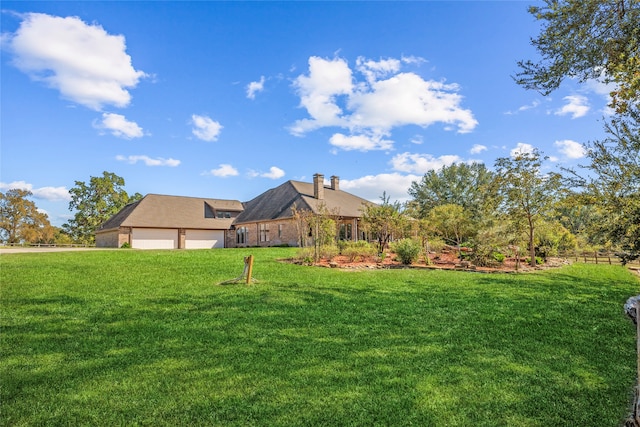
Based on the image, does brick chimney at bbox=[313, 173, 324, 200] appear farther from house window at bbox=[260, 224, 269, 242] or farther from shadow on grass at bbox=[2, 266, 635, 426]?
shadow on grass at bbox=[2, 266, 635, 426]

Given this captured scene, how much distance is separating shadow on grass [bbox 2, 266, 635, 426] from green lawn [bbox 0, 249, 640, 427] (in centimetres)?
2

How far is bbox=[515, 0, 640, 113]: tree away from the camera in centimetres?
632

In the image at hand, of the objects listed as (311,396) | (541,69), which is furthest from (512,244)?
(311,396)

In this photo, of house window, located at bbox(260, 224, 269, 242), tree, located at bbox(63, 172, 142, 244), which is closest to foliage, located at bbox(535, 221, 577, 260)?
house window, located at bbox(260, 224, 269, 242)

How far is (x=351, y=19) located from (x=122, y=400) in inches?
472

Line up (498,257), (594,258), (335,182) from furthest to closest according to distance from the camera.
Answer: (335,182), (594,258), (498,257)

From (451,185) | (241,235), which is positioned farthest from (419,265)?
(451,185)

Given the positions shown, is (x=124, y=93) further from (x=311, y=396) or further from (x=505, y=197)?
(x=505, y=197)

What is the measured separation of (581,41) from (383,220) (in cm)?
1035

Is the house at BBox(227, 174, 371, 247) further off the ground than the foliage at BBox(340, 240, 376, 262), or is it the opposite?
the house at BBox(227, 174, 371, 247)

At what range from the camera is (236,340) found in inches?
188

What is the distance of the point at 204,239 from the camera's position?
33.8 meters

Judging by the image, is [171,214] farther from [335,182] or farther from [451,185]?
[451,185]

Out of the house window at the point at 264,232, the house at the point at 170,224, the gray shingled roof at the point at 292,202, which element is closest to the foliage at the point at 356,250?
the gray shingled roof at the point at 292,202
